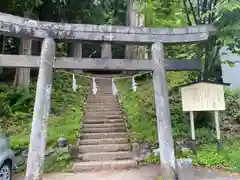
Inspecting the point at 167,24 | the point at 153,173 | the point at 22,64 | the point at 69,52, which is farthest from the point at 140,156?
the point at 69,52

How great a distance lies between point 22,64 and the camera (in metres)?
6.86

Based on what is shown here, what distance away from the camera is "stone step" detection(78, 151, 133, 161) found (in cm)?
841

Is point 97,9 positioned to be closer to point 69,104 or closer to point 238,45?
point 69,104

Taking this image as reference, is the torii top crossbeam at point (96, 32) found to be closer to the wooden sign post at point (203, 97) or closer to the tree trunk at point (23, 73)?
the wooden sign post at point (203, 97)

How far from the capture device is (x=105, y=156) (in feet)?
27.8

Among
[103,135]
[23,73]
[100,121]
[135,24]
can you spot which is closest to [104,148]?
[103,135]

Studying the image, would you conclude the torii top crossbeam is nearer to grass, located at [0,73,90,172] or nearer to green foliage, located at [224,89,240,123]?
grass, located at [0,73,90,172]

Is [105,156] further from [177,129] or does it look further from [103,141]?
[177,129]

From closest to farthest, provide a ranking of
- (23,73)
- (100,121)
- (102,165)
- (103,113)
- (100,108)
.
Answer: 1. (102,165)
2. (100,121)
3. (103,113)
4. (100,108)
5. (23,73)

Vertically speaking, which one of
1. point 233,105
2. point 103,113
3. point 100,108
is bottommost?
point 103,113

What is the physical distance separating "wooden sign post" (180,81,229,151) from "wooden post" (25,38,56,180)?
404 cm

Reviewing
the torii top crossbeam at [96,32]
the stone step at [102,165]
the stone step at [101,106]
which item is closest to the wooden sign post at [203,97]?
the torii top crossbeam at [96,32]

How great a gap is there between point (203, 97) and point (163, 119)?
1.98m

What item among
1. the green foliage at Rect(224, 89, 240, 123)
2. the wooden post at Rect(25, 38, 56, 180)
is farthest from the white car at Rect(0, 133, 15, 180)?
the green foliage at Rect(224, 89, 240, 123)
